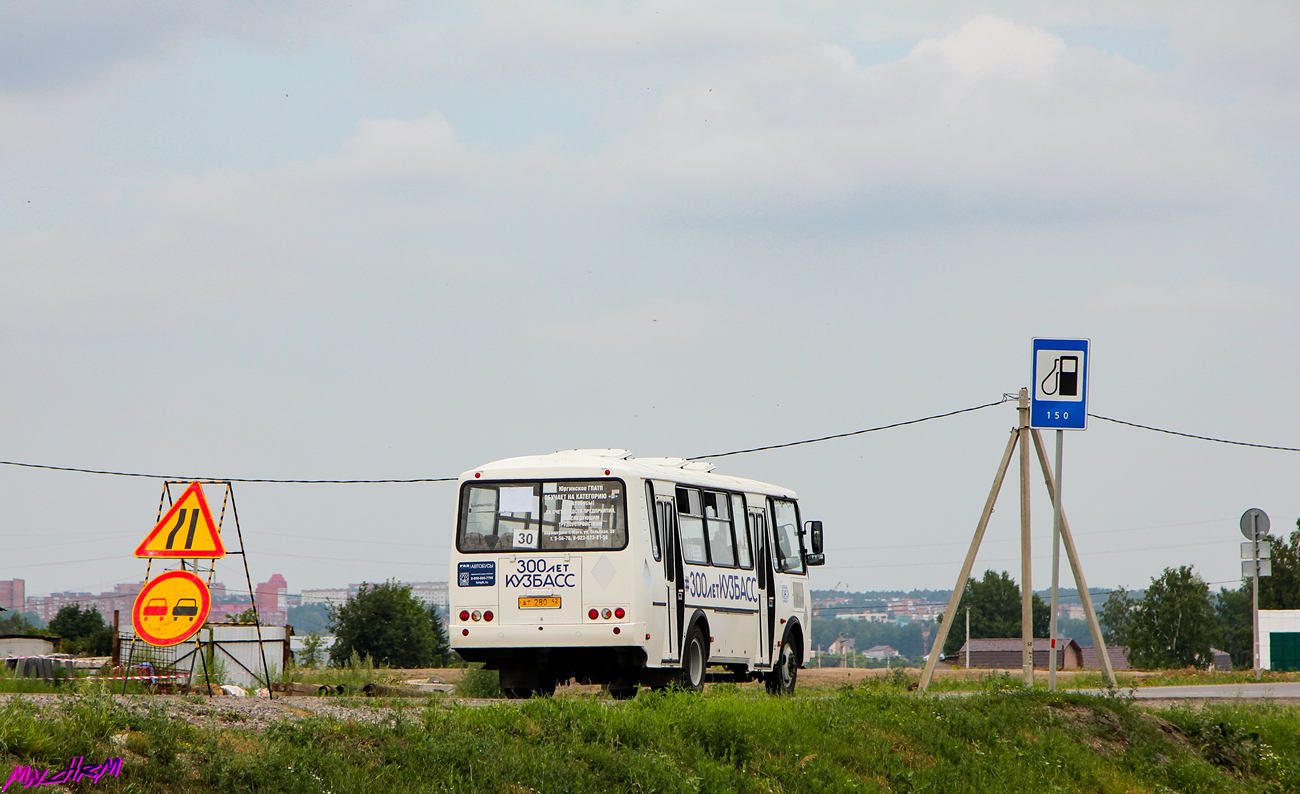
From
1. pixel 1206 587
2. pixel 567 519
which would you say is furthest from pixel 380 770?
pixel 1206 587

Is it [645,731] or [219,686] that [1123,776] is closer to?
[645,731]

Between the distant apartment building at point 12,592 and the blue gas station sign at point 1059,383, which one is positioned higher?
the blue gas station sign at point 1059,383

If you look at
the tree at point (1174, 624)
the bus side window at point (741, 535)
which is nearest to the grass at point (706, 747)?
the bus side window at point (741, 535)

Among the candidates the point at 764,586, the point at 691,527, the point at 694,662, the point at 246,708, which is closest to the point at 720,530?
the point at 691,527

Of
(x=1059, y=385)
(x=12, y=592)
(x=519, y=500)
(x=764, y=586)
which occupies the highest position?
(x=1059, y=385)

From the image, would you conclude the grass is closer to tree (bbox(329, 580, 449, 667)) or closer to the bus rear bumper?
the bus rear bumper

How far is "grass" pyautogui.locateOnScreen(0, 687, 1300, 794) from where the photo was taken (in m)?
7.77

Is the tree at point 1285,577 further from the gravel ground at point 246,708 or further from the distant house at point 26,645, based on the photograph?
the gravel ground at point 246,708

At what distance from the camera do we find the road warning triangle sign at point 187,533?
13031 mm

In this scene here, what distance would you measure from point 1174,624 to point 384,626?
6479cm

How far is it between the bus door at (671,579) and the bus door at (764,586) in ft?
8.44

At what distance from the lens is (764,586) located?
67.2 ft

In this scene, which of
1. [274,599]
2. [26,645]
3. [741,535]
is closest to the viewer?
[741,535]

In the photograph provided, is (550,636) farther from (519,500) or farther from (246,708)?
(246,708)
